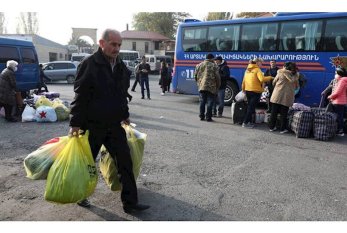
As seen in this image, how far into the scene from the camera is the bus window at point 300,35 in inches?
422

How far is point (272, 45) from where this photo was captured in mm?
11625

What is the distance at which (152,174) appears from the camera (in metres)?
5.25

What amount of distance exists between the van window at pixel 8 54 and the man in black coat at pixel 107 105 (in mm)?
10837

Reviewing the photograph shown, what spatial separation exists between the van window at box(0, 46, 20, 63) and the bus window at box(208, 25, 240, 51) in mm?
7398

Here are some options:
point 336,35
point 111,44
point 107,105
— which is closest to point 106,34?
point 111,44

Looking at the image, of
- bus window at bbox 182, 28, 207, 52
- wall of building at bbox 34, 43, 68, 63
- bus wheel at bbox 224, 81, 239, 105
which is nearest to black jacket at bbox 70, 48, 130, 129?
bus wheel at bbox 224, 81, 239, 105

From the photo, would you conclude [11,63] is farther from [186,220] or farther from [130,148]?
[186,220]

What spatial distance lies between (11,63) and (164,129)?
14.4 feet

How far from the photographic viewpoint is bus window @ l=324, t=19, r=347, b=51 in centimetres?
1011

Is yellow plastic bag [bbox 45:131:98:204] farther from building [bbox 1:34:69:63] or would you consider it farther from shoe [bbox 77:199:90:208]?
building [bbox 1:34:69:63]

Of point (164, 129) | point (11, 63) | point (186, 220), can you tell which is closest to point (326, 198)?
point (186, 220)

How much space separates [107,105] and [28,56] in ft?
39.3

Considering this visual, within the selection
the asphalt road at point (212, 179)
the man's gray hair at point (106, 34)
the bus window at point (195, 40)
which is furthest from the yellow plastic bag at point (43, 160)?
the bus window at point (195, 40)

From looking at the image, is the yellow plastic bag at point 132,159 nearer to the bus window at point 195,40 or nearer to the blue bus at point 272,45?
the blue bus at point 272,45
